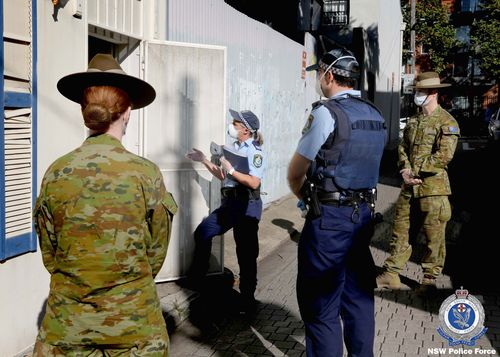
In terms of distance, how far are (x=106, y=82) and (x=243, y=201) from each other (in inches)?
126

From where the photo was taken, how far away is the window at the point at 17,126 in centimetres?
423

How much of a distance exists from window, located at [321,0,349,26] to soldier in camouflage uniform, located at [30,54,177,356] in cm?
1885

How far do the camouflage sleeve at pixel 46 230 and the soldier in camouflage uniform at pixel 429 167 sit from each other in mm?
4383

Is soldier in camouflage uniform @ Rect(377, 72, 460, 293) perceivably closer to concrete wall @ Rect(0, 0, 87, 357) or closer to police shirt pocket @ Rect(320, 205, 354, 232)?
police shirt pocket @ Rect(320, 205, 354, 232)

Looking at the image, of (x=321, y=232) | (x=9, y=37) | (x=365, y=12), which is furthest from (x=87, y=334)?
(x=365, y=12)

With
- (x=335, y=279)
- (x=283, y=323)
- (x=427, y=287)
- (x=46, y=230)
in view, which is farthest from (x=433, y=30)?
(x=46, y=230)

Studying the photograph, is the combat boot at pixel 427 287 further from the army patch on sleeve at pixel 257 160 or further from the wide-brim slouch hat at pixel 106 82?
the wide-brim slouch hat at pixel 106 82

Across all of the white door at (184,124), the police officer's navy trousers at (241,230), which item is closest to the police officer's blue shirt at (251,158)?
the police officer's navy trousers at (241,230)

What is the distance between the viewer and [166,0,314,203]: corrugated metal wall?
809 centimetres

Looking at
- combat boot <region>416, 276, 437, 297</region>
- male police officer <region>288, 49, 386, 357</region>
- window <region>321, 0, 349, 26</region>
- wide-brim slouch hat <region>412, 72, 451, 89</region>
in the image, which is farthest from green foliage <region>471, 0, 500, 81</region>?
male police officer <region>288, 49, 386, 357</region>

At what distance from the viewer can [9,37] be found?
423 cm

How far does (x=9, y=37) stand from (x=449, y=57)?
1718 inches

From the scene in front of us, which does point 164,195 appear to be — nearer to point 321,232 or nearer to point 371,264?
point 321,232

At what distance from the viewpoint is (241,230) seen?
575 centimetres
